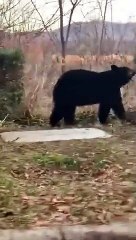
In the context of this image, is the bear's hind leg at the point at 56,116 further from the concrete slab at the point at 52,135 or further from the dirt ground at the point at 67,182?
the dirt ground at the point at 67,182

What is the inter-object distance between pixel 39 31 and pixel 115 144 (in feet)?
27.2

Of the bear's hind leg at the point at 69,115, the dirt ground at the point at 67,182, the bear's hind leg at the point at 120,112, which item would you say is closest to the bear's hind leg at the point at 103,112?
the bear's hind leg at the point at 120,112

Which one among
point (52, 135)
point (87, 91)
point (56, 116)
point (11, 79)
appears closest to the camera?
point (52, 135)

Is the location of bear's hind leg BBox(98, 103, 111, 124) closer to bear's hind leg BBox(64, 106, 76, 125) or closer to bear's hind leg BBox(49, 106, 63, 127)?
bear's hind leg BBox(64, 106, 76, 125)

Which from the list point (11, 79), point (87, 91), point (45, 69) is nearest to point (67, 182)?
point (87, 91)

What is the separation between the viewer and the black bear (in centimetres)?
941

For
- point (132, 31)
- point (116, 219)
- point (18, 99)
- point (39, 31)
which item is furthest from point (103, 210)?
point (132, 31)

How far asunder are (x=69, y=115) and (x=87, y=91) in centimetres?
59

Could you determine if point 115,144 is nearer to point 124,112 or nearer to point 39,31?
point 124,112

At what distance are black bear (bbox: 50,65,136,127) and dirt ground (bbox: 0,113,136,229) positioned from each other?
2097 mm

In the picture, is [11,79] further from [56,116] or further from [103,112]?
[103,112]

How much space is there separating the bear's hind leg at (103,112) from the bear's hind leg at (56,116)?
2.58 ft

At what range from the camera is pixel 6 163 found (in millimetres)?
5930

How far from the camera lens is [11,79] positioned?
34.8 feet
